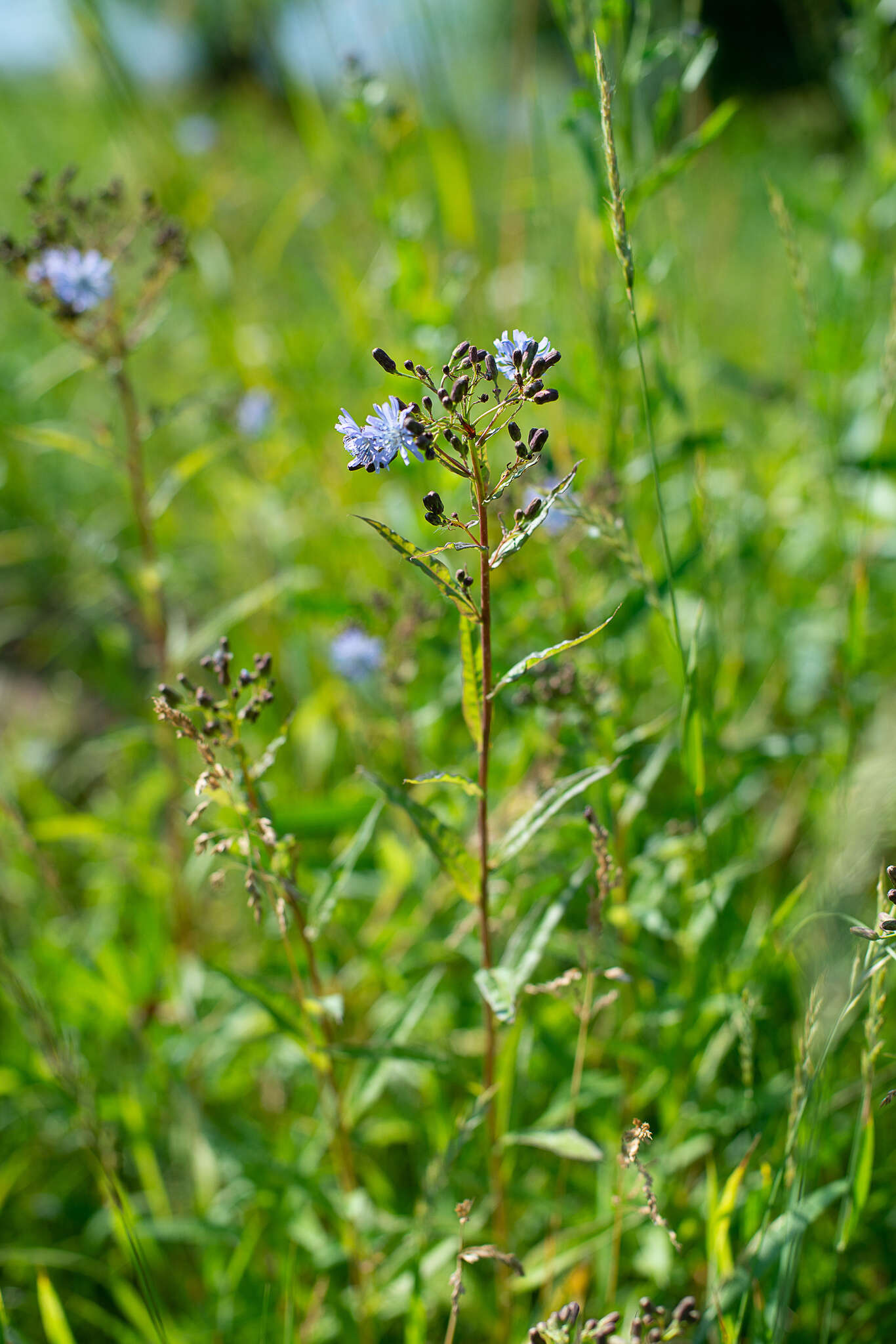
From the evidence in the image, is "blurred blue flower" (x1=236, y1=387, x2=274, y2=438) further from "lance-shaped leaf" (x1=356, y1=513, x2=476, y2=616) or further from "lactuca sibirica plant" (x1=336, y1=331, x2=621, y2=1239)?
"lance-shaped leaf" (x1=356, y1=513, x2=476, y2=616)

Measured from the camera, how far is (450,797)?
183 centimetres

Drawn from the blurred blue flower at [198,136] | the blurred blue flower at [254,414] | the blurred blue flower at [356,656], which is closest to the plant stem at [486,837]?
the blurred blue flower at [356,656]

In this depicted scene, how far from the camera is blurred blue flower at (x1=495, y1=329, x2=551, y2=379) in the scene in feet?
3.27

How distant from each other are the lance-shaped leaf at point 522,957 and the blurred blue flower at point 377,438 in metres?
0.63

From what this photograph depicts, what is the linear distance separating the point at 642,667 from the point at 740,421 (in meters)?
1.72

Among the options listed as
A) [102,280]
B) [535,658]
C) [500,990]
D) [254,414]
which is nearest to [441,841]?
[500,990]

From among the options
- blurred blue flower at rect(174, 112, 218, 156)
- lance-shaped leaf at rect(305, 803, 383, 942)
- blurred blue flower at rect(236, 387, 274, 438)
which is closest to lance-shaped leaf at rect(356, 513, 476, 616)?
lance-shaped leaf at rect(305, 803, 383, 942)

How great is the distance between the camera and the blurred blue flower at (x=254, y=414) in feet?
9.30

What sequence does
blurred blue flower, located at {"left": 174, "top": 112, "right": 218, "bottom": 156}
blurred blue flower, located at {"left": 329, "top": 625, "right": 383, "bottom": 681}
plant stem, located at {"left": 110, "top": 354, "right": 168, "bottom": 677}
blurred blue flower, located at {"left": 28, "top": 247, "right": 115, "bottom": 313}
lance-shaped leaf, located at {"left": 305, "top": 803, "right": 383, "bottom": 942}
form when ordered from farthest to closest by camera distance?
blurred blue flower, located at {"left": 174, "top": 112, "right": 218, "bottom": 156} → blurred blue flower, located at {"left": 329, "top": 625, "right": 383, "bottom": 681} → plant stem, located at {"left": 110, "top": 354, "right": 168, "bottom": 677} → blurred blue flower, located at {"left": 28, "top": 247, "right": 115, "bottom": 313} → lance-shaped leaf, located at {"left": 305, "top": 803, "right": 383, "bottom": 942}

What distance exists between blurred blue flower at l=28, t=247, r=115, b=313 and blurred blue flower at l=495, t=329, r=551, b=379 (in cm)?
111

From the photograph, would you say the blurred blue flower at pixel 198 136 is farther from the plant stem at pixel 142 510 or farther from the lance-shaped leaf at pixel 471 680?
the lance-shaped leaf at pixel 471 680

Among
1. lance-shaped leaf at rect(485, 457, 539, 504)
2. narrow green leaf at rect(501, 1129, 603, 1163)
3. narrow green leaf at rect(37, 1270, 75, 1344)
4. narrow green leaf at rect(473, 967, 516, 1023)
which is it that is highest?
lance-shaped leaf at rect(485, 457, 539, 504)

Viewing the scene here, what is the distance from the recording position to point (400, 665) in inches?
72.7

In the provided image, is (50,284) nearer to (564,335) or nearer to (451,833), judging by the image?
(564,335)
